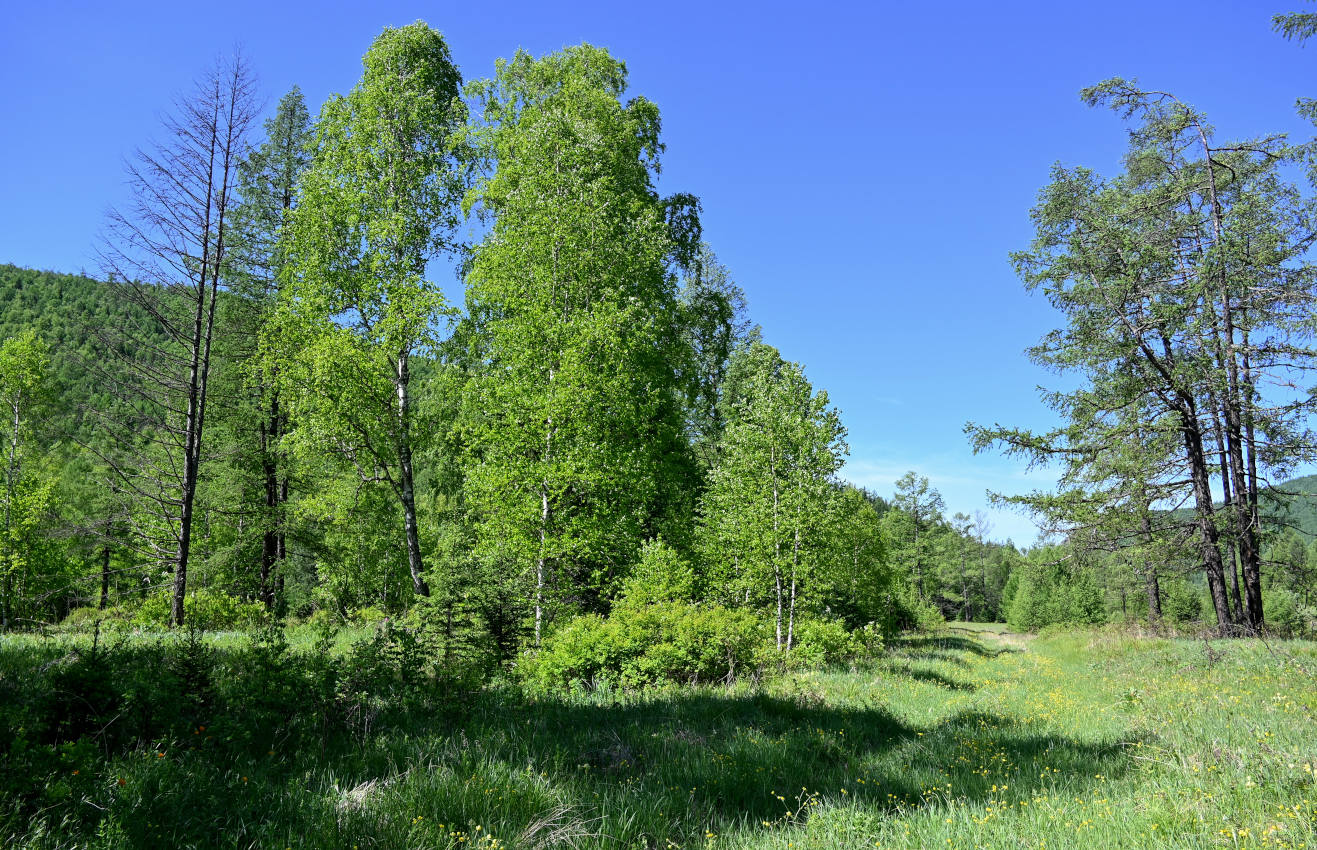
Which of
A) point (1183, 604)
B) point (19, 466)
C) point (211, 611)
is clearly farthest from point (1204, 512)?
point (1183, 604)

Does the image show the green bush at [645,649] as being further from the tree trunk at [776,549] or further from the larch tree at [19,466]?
the larch tree at [19,466]

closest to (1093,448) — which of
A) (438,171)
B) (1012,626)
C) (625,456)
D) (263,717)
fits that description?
(625,456)

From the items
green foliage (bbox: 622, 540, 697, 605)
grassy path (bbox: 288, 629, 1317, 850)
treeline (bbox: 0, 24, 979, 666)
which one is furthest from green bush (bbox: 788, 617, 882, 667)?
grassy path (bbox: 288, 629, 1317, 850)

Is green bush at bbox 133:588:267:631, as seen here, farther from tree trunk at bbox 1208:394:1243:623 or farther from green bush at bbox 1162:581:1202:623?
green bush at bbox 1162:581:1202:623

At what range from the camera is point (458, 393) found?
1556 cm

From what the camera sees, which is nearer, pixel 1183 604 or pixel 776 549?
pixel 776 549

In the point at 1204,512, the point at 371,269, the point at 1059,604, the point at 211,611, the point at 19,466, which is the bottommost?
the point at 1059,604

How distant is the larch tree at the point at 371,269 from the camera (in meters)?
14.0

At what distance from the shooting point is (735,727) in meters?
6.88

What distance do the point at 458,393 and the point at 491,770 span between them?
12185mm

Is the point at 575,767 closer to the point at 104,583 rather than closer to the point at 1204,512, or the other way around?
the point at 1204,512

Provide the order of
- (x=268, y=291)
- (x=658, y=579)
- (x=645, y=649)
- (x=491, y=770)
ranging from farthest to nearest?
(x=268, y=291), (x=658, y=579), (x=645, y=649), (x=491, y=770)

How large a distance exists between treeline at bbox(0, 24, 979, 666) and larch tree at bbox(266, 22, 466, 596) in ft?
0.22

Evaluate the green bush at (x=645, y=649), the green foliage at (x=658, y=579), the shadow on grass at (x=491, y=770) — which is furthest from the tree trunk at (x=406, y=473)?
the shadow on grass at (x=491, y=770)
